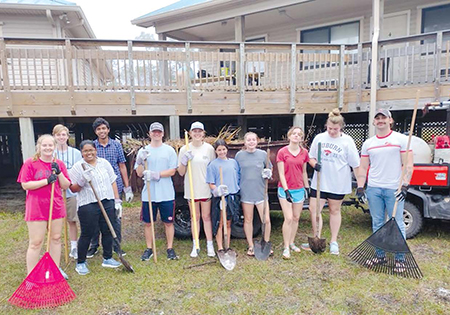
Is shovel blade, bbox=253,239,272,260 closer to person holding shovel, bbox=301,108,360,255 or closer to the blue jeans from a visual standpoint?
person holding shovel, bbox=301,108,360,255

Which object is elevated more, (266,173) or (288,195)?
(266,173)

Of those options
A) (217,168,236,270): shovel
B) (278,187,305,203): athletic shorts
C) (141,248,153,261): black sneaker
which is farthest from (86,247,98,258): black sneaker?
(278,187,305,203): athletic shorts

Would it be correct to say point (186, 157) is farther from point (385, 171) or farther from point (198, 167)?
point (385, 171)

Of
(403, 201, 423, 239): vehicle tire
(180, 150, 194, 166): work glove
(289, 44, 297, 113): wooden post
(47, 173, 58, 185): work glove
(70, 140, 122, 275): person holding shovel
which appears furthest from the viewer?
(289, 44, 297, 113): wooden post

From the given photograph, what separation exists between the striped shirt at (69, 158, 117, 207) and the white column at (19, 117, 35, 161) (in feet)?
12.2

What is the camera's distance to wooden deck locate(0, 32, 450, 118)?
20.1 feet

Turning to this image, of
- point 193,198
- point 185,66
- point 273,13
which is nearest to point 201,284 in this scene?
point 193,198

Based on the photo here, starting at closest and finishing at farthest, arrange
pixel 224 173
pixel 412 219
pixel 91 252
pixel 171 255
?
pixel 224 173
pixel 171 255
pixel 91 252
pixel 412 219

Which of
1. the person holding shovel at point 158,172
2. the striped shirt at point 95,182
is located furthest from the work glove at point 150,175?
the striped shirt at point 95,182

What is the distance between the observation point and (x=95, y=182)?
334 centimetres

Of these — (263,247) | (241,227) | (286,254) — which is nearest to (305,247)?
(286,254)

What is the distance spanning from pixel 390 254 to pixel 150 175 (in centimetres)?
282

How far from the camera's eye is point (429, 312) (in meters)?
2.71

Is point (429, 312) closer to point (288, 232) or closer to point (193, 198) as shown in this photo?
point (288, 232)
